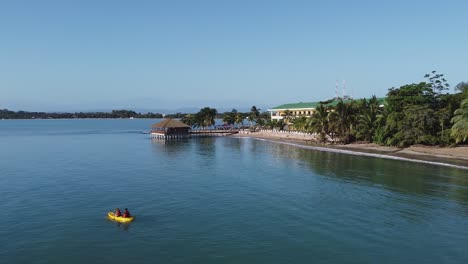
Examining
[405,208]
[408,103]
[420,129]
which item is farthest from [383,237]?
[408,103]

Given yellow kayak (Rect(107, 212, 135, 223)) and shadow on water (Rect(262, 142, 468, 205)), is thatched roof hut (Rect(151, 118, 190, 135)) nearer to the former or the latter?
shadow on water (Rect(262, 142, 468, 205))

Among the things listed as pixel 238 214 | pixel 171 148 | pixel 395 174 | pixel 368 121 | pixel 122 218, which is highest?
pixel 368 121

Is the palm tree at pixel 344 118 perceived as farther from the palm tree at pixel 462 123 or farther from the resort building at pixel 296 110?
the resort building at pixel 296 110

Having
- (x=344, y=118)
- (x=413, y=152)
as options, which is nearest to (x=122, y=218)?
(x=413, y=152)

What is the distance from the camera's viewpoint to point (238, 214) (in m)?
30.1

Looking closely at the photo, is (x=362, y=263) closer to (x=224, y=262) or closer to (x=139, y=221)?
(x=224, y=262)

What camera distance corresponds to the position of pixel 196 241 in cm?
2434

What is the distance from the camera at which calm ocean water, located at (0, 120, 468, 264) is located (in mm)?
22594

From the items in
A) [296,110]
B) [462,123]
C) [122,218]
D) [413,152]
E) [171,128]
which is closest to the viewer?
[122,218]

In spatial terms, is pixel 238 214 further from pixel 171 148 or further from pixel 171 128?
pixel 171 128

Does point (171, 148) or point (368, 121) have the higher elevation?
point (368, 121)

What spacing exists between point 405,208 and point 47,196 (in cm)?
3086

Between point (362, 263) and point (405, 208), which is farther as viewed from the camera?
point (405, 208)

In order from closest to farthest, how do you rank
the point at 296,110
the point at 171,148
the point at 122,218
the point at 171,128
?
1. the point at 122,218
2. the point at 171,148
3. the point at 171,128
4. the point at 296,110
